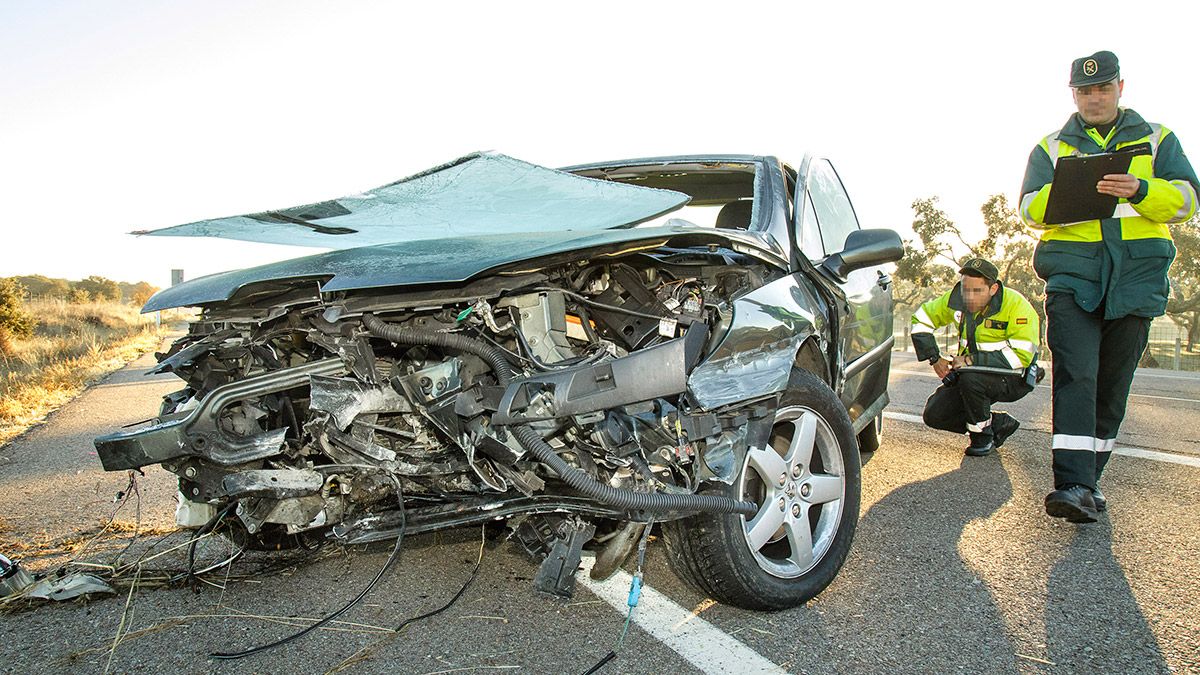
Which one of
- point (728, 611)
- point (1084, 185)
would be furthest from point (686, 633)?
point (1084, 185)

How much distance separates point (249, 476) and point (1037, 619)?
247cm

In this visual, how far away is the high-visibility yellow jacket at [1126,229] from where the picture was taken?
3.61m

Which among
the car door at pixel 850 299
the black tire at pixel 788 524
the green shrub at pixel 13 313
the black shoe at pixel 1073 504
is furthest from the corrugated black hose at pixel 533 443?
the green shrub at pixel 13 313

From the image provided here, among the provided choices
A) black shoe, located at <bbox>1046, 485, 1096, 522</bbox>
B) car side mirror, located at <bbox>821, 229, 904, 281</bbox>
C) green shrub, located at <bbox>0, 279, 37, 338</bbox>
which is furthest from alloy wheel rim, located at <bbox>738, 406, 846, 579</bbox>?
green shrub, located at <bbox>0, 279, 37, 338</bbox>

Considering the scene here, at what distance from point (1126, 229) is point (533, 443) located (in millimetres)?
3170

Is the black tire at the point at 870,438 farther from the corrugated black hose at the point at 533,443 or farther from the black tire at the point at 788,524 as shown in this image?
the corrugated black hose at the point at 533,443

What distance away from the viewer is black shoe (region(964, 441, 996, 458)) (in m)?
5.03

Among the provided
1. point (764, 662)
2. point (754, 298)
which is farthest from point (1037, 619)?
point (754, 298)

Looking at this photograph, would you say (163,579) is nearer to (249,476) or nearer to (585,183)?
(249,476)

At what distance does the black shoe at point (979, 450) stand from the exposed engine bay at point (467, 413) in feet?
10.3

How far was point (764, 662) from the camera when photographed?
7.34ft

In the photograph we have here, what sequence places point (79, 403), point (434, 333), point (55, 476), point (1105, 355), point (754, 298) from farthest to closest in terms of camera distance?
1. point (79, 403)
2. point (55, 476)
3. point (1105, 355)
4. point (754, 298)
5. point (434, 333)

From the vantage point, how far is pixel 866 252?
340cm

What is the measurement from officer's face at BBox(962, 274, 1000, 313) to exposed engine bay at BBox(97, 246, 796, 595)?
3452 millimetres
